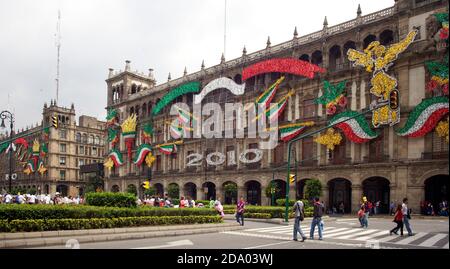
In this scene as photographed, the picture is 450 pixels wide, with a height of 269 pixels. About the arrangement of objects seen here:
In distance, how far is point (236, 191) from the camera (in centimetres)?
4856

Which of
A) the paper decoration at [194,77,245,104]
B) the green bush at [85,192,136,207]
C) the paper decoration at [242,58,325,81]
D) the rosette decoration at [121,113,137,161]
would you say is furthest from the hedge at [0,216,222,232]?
the rosette decoration at [121,113,137,161]

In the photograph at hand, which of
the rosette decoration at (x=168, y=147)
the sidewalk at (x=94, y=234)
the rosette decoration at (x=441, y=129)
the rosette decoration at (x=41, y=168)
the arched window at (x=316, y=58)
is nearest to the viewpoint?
the sidewalk at (x=94, y=234)

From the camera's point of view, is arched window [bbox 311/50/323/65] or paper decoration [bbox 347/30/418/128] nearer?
paper decoration [bbox 347/30/418/128]

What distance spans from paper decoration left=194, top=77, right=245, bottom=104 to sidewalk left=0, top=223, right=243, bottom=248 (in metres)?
29.6

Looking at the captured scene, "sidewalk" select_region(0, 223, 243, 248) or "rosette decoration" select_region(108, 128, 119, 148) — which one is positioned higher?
"rosette decoration" select_region(108, 128, 119, 148)

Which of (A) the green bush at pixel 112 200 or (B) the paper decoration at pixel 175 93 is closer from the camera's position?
(A) the green bush at pixel 112 200

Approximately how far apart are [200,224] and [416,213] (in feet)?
66.9

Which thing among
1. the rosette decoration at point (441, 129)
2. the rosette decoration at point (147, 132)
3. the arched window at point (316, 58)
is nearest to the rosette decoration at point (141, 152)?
the rosette decoration at point (147, 132)

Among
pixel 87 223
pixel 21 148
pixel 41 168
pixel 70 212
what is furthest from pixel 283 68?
pixel 21 148

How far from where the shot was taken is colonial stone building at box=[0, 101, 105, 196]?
90.0 m

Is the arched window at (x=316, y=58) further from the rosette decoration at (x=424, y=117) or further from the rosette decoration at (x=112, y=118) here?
the rosette decoration at (x=112, y=118)

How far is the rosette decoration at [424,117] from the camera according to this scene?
107 feet

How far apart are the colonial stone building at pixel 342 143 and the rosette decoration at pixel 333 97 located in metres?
0.66

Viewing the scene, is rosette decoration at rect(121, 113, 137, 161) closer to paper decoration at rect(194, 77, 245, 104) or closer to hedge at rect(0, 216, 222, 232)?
paper decoration at rect(194, 77, 245, 104)
